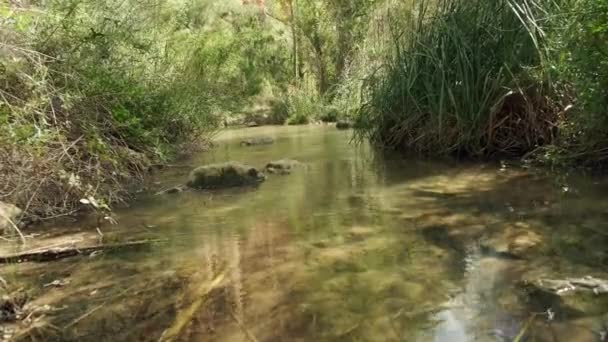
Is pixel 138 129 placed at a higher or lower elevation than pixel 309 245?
higher

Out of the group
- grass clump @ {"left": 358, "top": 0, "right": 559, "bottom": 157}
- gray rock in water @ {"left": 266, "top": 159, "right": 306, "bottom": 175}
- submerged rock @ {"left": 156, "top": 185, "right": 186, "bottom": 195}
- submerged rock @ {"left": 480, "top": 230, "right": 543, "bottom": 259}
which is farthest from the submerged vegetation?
submerged rock @ {"left": 480, "top": 230, "right": 543, "bottom": 259}

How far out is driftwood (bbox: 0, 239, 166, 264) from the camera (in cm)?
371

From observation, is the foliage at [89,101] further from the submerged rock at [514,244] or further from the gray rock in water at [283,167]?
the submerged rock at [514,244]

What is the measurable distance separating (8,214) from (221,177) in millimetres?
2506

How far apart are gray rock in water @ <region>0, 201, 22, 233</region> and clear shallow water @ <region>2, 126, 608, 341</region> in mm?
506

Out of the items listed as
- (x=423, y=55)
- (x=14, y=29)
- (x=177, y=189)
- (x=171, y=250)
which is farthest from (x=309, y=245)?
(x=423, y=55)

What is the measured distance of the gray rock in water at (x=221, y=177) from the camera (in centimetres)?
639

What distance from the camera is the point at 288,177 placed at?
22.7 feet

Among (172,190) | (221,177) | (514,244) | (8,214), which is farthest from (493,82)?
(8,214)

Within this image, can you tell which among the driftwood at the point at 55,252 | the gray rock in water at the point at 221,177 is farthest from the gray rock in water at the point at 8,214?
the gray rock in water at the point at 221,177

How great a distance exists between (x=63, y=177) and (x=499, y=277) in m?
3.55

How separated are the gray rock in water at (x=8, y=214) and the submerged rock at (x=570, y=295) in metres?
3.56

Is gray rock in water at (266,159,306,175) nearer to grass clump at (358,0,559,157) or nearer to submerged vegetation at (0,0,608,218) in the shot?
submerged vegetation at (0,0,608,218)

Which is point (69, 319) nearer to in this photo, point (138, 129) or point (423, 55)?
point (138, 129)
